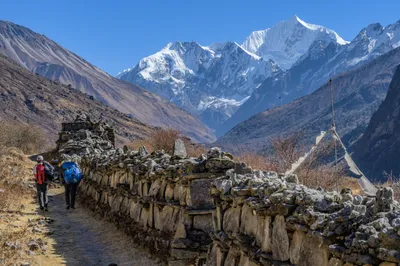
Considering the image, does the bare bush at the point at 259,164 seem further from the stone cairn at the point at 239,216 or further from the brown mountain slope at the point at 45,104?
the brown mountain slope at the point at 45,104

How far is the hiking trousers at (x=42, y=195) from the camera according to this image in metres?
15.9

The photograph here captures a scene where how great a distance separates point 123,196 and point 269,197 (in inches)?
293

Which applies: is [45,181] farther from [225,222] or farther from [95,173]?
[225,222]

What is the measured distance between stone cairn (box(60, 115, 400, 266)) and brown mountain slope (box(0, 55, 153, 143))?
320ft

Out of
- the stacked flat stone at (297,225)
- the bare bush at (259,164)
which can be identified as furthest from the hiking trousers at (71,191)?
the stacked flat stone at (297,225)

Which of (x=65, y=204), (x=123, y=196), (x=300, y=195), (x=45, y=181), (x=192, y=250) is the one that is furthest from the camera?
(x=65, y=204)

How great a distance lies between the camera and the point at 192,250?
8.45 metres

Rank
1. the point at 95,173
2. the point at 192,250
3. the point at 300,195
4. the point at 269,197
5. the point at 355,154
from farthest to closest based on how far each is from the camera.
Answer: the point at 355,154 → the point at 95,173 → the point at 192,250 → the point at 269,197 → the point at 300,195

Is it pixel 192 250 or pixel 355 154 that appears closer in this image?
pixel 192 250

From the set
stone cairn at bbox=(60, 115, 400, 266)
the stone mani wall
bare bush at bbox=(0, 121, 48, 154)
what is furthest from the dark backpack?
bare bush at bbox=(0, 121, 48, 154)

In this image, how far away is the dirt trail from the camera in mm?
10117

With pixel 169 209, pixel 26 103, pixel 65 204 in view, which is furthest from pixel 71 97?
pixel 169 209

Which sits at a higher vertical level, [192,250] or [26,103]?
[26,103]

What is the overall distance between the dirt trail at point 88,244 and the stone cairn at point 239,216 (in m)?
0.32
